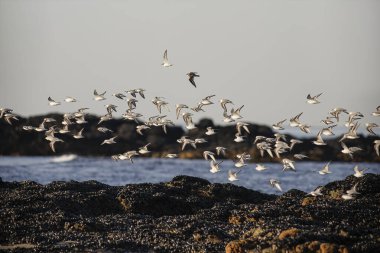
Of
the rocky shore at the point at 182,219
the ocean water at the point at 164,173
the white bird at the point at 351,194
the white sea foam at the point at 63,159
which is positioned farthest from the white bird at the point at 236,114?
the white sea foam at the point at 63,159

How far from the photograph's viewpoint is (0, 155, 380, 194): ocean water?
158 feet

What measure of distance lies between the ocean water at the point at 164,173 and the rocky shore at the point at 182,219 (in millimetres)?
15708

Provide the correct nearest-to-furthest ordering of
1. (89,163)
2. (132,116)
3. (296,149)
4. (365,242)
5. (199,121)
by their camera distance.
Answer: (365,242), (132,116), (89,163), (296,149), (199,121)

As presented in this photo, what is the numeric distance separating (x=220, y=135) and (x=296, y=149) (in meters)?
10.3

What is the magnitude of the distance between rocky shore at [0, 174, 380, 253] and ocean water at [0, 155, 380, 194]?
15708mm

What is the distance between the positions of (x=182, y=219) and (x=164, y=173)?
114ft

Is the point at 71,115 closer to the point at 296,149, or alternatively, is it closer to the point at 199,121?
the point at 296,149

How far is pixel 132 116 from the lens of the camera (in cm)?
3222

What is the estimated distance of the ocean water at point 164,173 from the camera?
48250mm

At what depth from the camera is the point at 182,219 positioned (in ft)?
73.6

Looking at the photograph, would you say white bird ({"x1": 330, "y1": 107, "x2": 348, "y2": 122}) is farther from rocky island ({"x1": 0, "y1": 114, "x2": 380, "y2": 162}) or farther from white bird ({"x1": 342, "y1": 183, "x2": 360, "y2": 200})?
rocky island ({"x1": 0, "y1": 114, "x2": 380, "y2": 162})

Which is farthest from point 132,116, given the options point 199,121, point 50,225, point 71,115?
point 199,121

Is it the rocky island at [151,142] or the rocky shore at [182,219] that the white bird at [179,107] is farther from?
the rocky island at [151,142]

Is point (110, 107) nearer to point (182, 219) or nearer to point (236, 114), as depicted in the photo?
point (236, 114)
